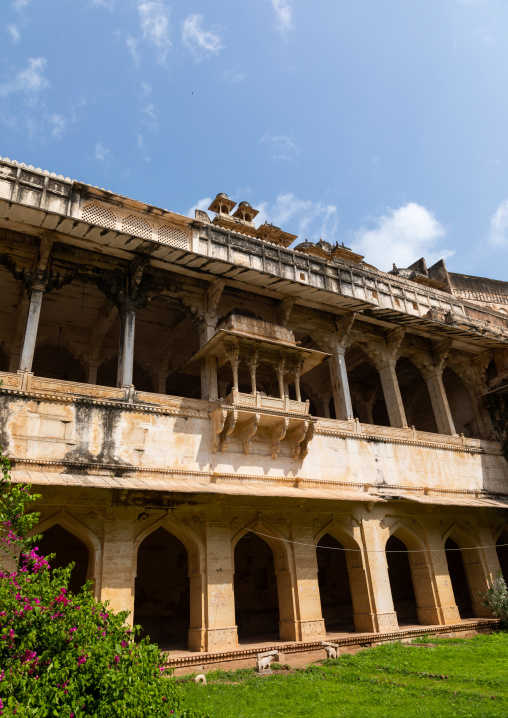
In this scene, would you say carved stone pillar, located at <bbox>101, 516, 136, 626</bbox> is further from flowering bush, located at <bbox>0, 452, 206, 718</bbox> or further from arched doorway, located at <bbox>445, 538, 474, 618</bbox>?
arched doorway, located at <bbox>445, 538, 474, 618</bbox>

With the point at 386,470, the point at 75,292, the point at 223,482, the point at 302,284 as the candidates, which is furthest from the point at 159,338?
the point at 386,470

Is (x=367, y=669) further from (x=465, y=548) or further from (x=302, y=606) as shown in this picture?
(x=465, y=548)

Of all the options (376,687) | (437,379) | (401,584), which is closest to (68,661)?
(376,687)

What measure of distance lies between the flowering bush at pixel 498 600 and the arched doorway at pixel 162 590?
9048 mm

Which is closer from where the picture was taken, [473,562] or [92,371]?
[473,562]

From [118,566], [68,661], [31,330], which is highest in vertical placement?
[31,330]

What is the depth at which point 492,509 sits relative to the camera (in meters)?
16.1

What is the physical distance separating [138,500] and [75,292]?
6964 millimetres

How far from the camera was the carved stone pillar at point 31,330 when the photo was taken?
11.9m

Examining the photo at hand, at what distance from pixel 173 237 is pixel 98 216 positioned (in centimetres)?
203

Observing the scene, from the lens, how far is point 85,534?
11055 millimetres

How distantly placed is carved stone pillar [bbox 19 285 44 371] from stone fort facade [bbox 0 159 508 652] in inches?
1.7

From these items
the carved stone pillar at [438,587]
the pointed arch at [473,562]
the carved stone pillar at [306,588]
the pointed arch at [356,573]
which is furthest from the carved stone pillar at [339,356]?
the pointed arch at [473,562]

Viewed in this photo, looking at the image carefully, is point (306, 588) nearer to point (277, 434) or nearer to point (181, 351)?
point (277, 434)
